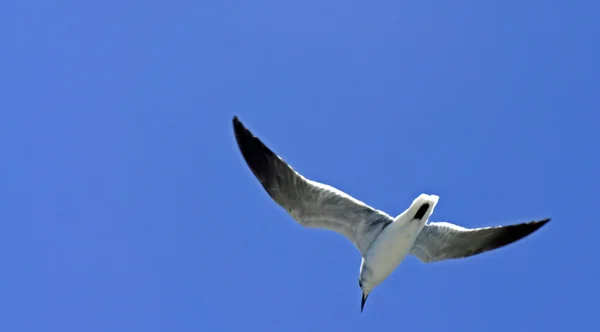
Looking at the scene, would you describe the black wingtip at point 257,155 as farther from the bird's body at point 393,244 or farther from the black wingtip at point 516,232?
the black wingtip at point 516,232

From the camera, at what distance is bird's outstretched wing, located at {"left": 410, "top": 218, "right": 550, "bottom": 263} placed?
18.3m

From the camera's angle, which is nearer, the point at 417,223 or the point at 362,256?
the point at 417,223

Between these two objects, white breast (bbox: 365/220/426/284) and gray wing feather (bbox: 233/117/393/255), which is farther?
white breast (bbox: 365/220/426/284)

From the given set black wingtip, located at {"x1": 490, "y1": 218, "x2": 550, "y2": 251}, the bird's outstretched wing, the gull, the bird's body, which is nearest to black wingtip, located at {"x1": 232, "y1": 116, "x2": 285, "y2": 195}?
the gull

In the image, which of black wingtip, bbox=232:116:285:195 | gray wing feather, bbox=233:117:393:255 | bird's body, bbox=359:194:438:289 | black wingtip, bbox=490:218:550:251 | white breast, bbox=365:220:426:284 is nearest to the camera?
black wingtip, bbox=232:116:285:195

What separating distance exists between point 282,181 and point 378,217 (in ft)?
7.39

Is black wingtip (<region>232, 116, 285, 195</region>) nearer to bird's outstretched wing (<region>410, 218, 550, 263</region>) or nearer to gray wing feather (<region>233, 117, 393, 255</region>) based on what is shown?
gray wing feather (<region>233, 117, 393, 255</region>)

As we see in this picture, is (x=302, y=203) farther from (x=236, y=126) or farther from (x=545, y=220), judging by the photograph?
(x=545, y=220)

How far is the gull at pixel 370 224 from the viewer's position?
16906 millimetres

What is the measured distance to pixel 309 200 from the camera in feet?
56.7

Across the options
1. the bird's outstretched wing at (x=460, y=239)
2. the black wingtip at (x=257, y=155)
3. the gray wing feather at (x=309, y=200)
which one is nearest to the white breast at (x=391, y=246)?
the gray wing feather at (x=309, y=200)

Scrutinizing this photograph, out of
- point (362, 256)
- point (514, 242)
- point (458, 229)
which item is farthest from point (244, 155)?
point (514, 242)

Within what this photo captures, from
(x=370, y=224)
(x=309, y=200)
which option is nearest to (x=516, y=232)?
(x=370, y=224)

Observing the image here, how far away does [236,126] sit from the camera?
16516 mm
